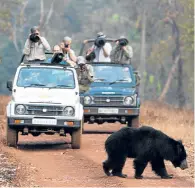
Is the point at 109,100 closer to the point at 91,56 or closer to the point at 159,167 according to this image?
the point at 91,56

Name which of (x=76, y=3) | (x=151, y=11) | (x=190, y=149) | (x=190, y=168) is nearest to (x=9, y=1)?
(x=151, y=11)

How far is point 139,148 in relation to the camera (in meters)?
13.4

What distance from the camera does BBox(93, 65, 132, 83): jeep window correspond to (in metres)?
22.3

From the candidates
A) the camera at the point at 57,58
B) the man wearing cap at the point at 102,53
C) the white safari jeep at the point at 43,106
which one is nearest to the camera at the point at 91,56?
the man wearing cap at the point at 102,53

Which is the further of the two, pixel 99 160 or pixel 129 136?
pixel 99 160

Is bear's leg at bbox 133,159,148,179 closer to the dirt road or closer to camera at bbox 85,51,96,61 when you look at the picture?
the dirt road

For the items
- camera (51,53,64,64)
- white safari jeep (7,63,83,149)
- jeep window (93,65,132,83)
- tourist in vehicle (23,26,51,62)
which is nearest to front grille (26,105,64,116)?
white safari jeep (7,63,83,149)

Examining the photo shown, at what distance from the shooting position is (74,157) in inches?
658

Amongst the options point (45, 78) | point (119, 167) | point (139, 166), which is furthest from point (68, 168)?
point (45, 78)

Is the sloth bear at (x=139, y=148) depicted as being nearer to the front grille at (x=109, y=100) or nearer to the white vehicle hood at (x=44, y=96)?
the white vehicle hood at (x=44, y=96)

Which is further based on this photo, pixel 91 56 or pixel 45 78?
pixel 91 56

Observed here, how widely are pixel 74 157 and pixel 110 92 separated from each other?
18.1ft

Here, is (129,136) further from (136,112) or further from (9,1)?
(9,1)

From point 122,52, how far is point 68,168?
9172 mm
